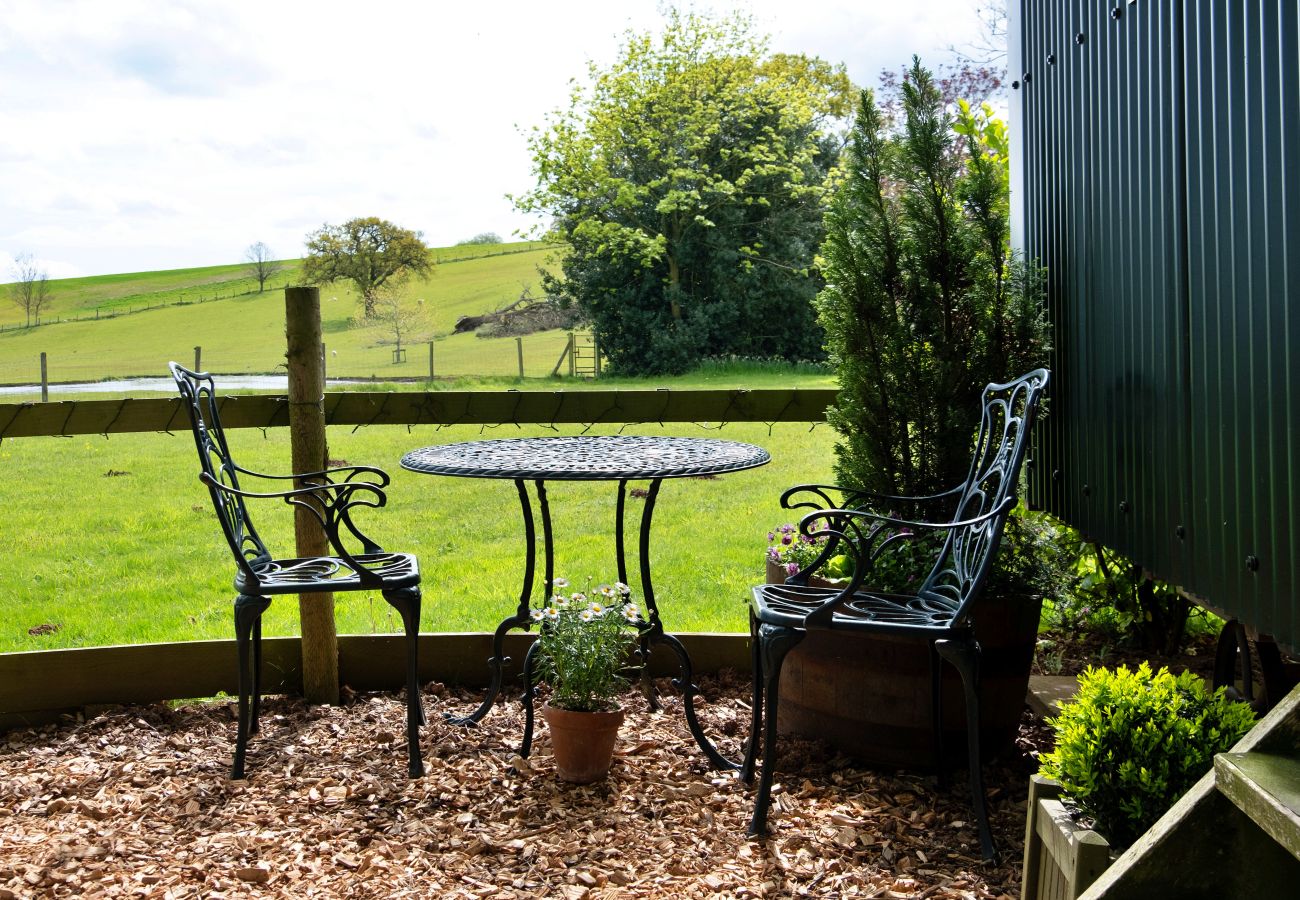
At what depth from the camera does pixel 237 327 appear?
27.5 meters

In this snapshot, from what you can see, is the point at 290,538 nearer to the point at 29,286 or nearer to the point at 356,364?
the point at 356,364

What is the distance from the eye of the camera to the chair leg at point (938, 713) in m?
2.82

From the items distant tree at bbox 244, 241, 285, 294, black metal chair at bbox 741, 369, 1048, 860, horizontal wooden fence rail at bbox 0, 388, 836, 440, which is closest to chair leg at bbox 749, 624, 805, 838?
black metal chair at bbox 741, 369, 1048, 860

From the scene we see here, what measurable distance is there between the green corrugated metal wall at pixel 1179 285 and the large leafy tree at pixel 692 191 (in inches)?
540

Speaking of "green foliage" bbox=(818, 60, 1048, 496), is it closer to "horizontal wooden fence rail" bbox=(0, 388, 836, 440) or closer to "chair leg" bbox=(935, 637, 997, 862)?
"horizontal wooden fence rail" bbox=(0, 388, 836, 440)

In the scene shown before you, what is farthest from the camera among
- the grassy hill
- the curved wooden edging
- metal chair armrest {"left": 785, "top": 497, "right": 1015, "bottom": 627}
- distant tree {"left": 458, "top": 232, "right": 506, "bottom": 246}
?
distant tree {"left": 458, "top": 232, "right": 506, "bottom": 246}

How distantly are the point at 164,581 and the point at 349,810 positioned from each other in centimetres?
418

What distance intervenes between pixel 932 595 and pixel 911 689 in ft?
0.88

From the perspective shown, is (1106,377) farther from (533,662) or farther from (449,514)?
(449,514)

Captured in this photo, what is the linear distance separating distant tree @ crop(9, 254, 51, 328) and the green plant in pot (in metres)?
26.8

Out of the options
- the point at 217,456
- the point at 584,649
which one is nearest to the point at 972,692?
the point at 584,649

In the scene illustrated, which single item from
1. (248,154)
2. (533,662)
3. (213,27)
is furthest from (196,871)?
(248,154)

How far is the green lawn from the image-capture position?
5129mm

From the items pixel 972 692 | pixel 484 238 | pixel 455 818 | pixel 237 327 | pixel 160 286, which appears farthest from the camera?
pixel 484 238
